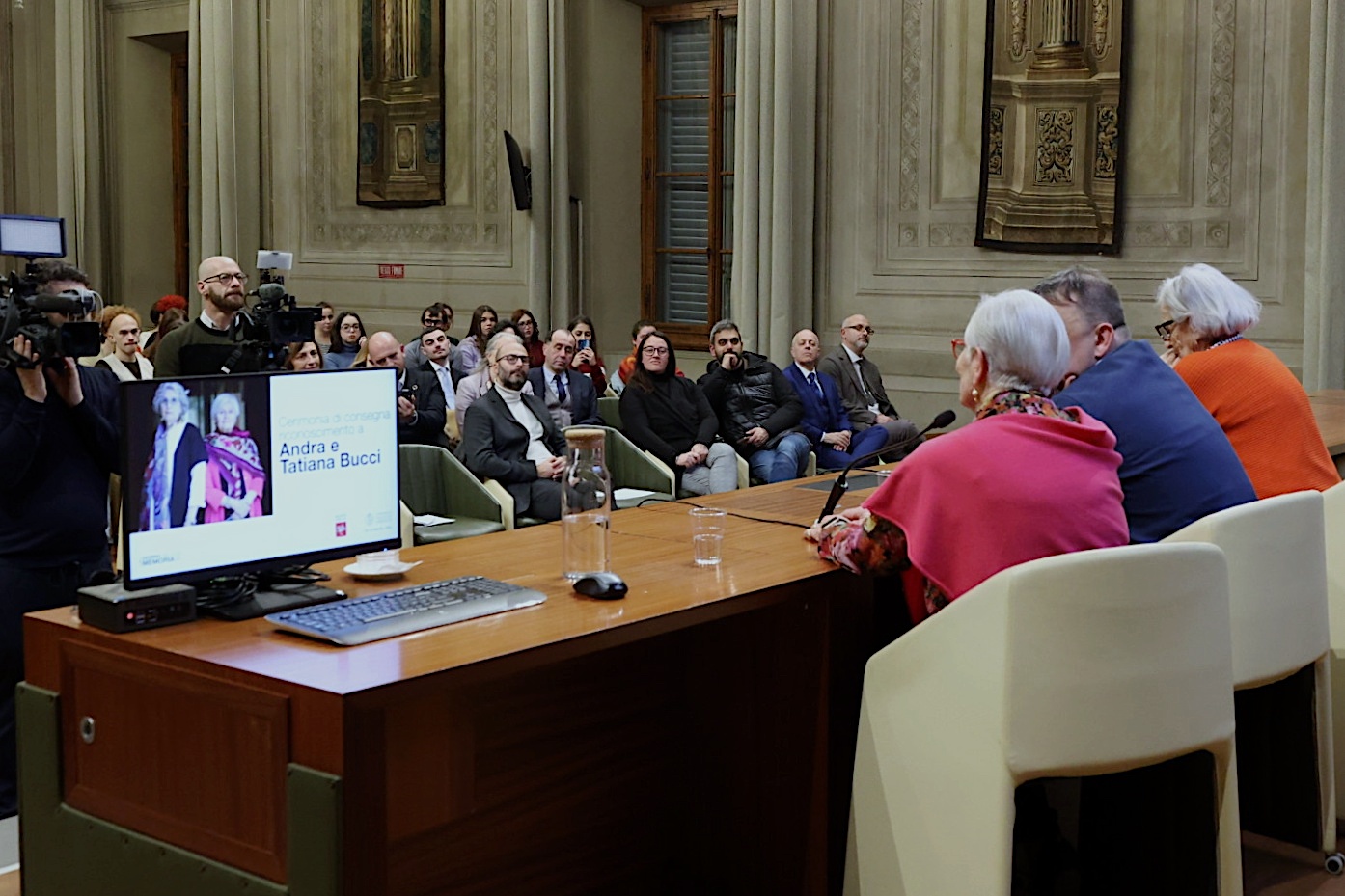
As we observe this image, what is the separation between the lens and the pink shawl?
2750 mm

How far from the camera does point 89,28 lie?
1341 centimetres

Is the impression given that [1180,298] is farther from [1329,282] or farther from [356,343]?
[356,343]

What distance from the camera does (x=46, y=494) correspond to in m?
3.87

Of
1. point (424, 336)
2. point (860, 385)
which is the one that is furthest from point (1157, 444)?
point (424, 336)

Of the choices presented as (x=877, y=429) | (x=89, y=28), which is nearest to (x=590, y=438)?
(x=877, y=429)

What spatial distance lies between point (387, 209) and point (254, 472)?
381 inches

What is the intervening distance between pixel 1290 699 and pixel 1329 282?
17.5ft

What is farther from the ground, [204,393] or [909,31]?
[909,31]

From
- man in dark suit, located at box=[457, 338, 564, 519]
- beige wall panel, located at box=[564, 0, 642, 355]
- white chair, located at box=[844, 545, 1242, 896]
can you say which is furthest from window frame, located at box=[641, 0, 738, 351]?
white chair, located at box=[844, 545, 1242, 896]

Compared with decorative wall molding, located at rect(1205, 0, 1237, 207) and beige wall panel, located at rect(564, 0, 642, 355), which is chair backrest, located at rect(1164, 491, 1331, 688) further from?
beige wall panel, located at rect(564, 0, 642, 355)

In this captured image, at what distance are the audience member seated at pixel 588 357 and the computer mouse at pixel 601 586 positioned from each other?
6457mm

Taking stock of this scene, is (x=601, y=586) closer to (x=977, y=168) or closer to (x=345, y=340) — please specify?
(x=345, y=340)

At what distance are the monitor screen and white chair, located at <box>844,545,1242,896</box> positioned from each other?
1044mm

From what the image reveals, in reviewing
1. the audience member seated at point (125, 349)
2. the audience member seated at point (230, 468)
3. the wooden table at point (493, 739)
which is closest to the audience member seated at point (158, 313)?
the audience member seated at point (125, 349)
